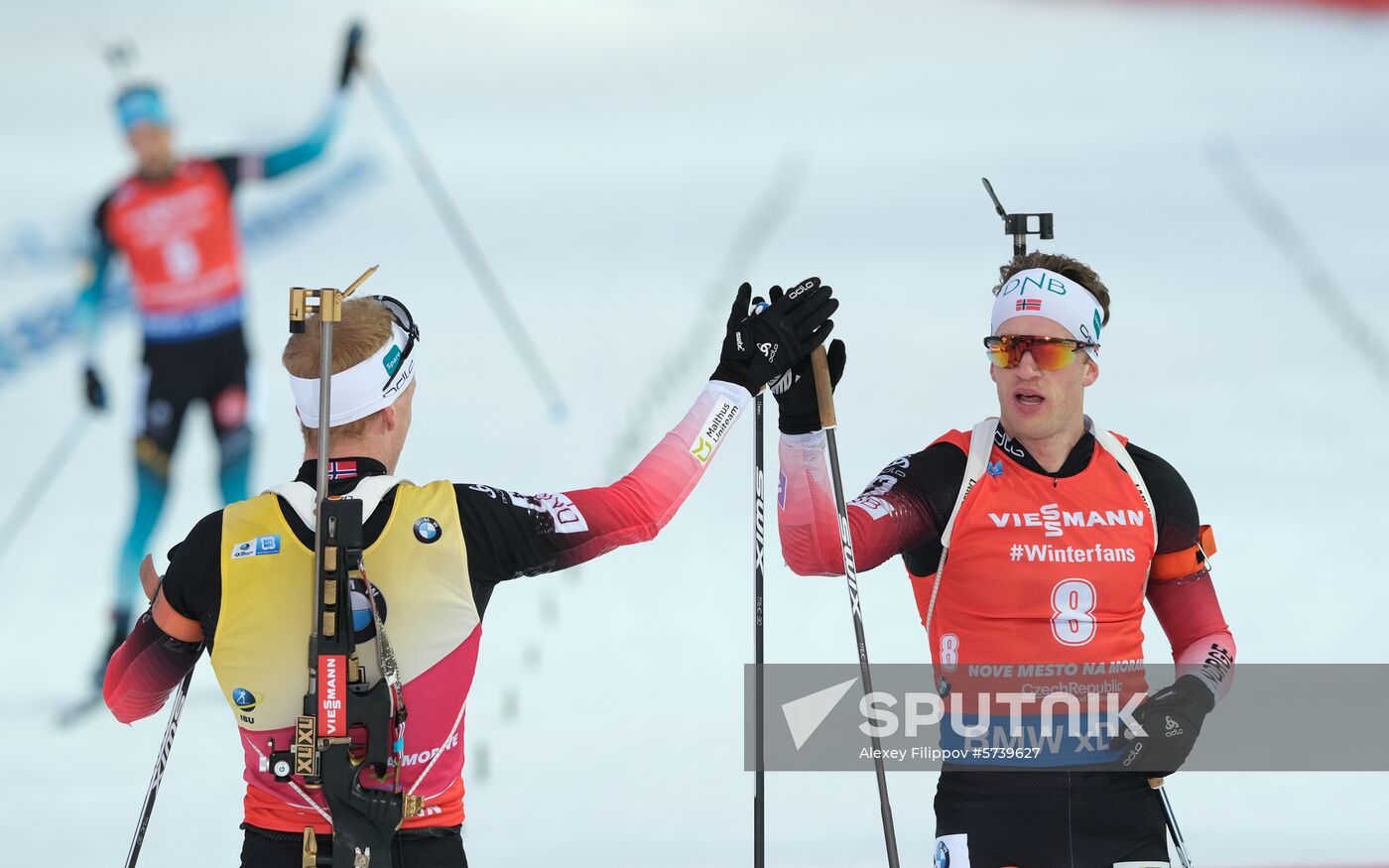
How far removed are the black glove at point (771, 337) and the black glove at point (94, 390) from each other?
3.32 m

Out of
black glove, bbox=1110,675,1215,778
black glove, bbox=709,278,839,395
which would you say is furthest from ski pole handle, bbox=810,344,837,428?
black glove, bbox=1110,675,1215,778

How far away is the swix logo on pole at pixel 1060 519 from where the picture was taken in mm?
2924

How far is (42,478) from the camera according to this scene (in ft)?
21.4

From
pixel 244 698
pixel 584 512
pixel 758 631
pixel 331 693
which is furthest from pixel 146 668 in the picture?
pixel 758 631

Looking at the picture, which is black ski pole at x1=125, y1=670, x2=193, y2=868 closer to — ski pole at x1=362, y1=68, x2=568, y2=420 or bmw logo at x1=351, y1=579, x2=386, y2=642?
bmw logo at x1=351, y1=579, x2=386, y2=642

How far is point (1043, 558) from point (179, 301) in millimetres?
4502

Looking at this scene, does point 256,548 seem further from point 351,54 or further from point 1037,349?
point 351,54

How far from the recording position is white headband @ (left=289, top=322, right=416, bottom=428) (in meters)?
2.47

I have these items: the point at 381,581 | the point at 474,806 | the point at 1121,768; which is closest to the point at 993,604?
the point at 1121,768

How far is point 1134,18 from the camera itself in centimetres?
876

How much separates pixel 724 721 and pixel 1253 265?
160 inches

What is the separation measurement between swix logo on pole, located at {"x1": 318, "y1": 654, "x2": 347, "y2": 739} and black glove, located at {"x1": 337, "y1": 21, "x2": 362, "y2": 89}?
6.10 m

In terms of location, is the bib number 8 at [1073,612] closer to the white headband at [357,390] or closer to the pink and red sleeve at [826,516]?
the pink and red sleeve at [826,516]

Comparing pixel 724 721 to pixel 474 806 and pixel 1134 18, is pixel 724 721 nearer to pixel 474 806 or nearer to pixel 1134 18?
pixel 474 806
